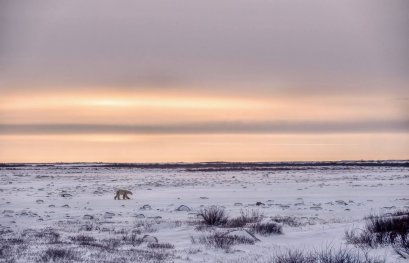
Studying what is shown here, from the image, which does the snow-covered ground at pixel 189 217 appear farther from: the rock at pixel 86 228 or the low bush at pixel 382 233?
the low bush at pixel 382 233

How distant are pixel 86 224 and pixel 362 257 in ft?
33.4

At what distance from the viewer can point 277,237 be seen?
47.1 ft

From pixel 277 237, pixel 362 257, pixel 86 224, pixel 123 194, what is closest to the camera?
pixel 362 257

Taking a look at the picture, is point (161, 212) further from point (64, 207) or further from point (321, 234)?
point (321, 234)

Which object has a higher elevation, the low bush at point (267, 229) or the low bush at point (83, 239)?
the low bush at point (267, 229)

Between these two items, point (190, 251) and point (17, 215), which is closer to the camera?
point (190, 251)

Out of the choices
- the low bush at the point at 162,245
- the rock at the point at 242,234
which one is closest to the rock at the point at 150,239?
the low bush at the point at 162,245

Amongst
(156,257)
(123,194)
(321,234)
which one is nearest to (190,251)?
(156,257)

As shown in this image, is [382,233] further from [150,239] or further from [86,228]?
[86,228]

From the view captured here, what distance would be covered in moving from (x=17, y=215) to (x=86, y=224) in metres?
4.75

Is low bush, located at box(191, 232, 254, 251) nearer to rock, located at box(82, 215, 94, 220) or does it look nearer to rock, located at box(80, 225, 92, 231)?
rock, located at box(80, 225, 92, 231)

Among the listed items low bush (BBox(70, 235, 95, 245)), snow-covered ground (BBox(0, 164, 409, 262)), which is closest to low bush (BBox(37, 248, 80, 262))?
snow-covered ground (BBox(0, 164, 409, 262))

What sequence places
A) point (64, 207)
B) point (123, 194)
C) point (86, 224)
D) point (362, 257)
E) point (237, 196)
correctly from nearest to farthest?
1. point (362, 257)
2. point (86, 224)
3. point (64, 207)
4. point (123, 194)
5. point (237, 196)

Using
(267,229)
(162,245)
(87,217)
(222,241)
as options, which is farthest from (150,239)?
(87,217)
